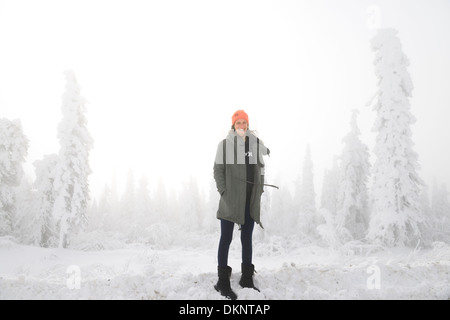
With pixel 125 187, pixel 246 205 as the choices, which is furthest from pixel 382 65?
pixel 125 187

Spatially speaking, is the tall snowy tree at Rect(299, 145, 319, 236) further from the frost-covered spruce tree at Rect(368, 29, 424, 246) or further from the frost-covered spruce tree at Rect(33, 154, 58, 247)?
the frost-covered spruce tree at Rect(33, 154, 58, 247)

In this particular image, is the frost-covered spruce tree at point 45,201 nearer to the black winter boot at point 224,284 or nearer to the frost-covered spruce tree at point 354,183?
the black winter boot at point 224,284

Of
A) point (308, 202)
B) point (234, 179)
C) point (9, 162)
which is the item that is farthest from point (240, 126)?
point (308, 202)

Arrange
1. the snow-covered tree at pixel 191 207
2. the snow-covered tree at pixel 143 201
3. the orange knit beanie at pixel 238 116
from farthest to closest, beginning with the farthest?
the snow-covered tree at pixel 191 207 < the snow-covered tree at pixel 143 201 < the orange knit beanie at pixel 238 116

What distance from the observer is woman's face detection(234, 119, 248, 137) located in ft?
17.0

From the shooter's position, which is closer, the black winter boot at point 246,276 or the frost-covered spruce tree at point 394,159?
the black winter boot at point 246,276

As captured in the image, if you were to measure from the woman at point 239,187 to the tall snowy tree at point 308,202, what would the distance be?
3655 centimetres

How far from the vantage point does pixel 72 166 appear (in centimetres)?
2325

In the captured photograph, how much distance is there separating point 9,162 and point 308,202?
1443 inches

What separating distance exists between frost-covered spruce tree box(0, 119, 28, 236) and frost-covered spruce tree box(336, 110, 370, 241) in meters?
29.1

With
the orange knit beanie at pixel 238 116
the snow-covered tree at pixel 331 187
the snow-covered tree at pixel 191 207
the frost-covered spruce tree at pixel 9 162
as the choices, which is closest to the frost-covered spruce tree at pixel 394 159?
the orange knit beanie at pixel 238 116

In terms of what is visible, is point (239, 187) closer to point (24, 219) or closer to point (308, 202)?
point (24, 219)

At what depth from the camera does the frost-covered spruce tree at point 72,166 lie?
22359mm
